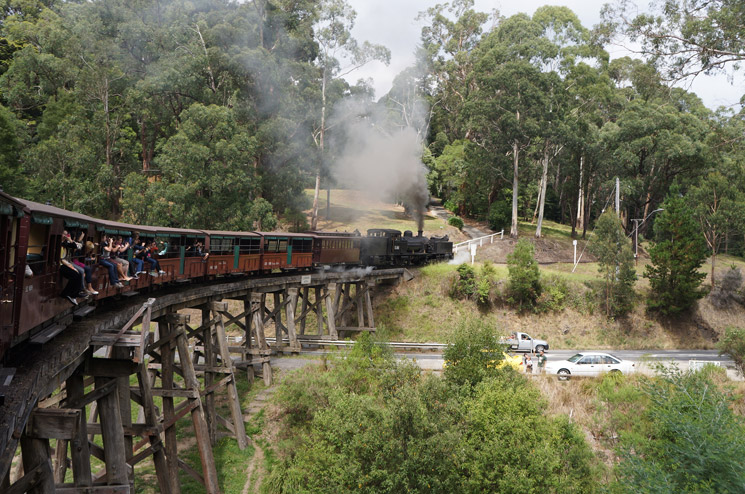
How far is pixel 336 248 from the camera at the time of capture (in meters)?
29.2

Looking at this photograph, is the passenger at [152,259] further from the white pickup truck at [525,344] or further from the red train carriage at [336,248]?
the white pickup truck at [525,344]

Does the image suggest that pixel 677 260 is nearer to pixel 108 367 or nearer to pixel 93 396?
pixel 108 367

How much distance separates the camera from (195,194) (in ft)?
120

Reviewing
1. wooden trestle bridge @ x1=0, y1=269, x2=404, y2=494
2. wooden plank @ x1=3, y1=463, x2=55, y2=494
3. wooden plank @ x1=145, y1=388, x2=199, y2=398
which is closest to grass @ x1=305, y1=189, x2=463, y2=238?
wooden trestle bridge @ x1=0, y1=269, x2=404, y2=494

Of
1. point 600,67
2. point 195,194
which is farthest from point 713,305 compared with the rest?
point 195,194

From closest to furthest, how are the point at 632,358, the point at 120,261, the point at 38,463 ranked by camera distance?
the point at 38,463 < the point at 120,261 < the point at 632,358

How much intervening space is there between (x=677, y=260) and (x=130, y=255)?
3017cm

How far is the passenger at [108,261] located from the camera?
11.5 m

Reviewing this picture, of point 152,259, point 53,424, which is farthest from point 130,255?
point 53,424

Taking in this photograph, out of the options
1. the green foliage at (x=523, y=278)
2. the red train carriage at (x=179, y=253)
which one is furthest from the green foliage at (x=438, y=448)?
the green foliage at (x=523, y=278)

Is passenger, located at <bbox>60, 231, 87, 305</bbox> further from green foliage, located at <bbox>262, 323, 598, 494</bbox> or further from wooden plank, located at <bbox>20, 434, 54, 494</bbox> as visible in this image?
green foliage, located at <bbox>262, 323, 598, 494</bbox>

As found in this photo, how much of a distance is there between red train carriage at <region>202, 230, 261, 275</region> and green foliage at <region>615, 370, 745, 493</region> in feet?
49.3

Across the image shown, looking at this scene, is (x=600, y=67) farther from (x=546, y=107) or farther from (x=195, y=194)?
(x=195, y=194)

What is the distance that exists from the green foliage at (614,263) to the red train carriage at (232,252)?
20.9m
